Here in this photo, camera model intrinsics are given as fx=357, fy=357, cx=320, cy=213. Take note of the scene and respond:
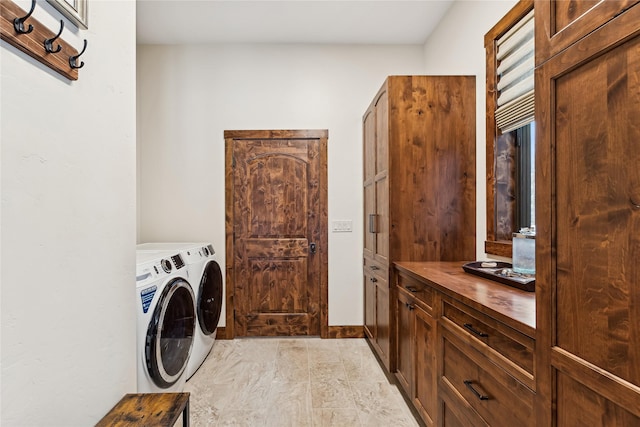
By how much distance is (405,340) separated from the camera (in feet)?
7.31

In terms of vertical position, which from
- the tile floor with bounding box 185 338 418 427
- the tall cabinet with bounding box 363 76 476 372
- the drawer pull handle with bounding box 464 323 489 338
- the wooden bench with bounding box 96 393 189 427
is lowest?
the tile floor with bounding box 185 338 418 427

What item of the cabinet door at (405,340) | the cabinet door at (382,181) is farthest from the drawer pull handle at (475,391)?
the cabinet door at (382,181)

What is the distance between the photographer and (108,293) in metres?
1.14

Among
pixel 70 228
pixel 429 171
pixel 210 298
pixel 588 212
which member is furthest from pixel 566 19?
pixel 210 298

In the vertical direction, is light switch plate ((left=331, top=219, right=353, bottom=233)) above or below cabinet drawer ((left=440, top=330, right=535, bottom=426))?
above

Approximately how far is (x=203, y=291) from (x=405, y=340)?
1.60m

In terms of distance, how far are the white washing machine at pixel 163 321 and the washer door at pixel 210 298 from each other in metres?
0.33

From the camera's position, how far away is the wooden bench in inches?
43.0

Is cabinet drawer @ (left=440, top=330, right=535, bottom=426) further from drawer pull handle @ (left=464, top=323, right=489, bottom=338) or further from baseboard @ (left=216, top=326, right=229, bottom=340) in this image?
baseboard @ (left=216, top=326, right=229, bottom=340)

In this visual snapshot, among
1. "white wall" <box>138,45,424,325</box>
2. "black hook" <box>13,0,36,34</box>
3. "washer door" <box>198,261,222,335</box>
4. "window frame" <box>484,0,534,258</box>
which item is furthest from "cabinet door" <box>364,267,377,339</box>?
"black hook" <box>13,0,36,34</box>

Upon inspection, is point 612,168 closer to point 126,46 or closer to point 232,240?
point 126,46

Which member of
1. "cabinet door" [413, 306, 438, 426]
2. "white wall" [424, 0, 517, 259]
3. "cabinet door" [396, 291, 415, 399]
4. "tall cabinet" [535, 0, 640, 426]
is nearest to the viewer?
"tall cabinet" [535, 0, 640, 426]

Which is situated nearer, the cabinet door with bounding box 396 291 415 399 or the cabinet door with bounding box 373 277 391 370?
the cabinet door with bounding box 396 291 415 399

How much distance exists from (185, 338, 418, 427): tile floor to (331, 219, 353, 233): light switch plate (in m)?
1.07
